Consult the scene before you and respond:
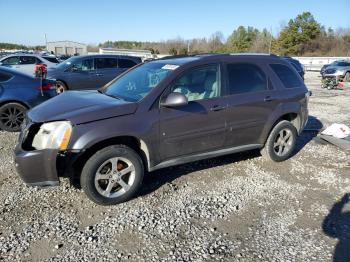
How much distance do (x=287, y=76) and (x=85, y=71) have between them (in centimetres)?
797

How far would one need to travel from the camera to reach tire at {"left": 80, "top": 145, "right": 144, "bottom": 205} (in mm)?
3705

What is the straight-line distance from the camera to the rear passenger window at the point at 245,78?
4.74 metres

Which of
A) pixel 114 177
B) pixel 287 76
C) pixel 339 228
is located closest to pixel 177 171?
pixel 114 177

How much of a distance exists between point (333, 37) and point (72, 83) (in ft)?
229

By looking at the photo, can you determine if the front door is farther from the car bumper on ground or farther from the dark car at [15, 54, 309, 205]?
the car bumper on ground

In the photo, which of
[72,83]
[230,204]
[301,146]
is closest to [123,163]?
[230,204]

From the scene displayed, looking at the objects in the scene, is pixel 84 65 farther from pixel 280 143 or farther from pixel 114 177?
pixel 114 177

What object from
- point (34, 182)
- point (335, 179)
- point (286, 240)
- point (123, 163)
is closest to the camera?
point (286, 240)

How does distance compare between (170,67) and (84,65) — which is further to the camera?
(84,65)

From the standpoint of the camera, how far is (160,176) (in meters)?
4.76

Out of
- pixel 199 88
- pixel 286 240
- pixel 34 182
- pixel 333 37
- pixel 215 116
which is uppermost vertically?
pixel 333 37

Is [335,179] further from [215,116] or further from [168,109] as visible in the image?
[168,109]

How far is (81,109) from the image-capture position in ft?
12.4

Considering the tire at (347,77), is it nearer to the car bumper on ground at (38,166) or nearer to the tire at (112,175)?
the tire at (112,175)
